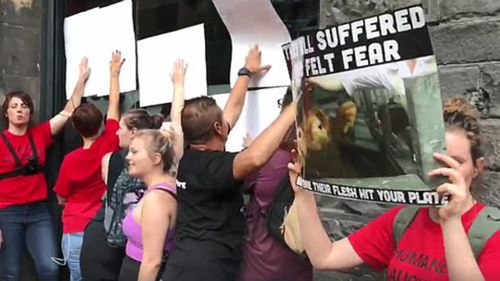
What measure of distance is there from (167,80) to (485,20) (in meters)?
2.21

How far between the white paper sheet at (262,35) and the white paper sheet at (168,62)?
0.46m

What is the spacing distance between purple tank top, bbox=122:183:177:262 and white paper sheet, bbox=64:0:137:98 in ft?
4.45

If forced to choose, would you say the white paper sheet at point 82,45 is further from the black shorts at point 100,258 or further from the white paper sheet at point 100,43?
the black shorts at point 100,258

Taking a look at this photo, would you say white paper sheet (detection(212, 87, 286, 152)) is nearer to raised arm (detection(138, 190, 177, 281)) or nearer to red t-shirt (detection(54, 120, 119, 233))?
raised arm (detection(138, 190, 177, 281))

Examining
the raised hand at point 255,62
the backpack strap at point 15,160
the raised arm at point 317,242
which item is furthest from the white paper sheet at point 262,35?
the backpack strap at point 15,160

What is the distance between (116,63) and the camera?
17.6 feet

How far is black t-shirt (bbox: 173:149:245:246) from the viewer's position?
3.57 meters

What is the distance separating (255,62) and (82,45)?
2024 mm

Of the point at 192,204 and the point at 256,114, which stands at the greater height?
the point at 256,114

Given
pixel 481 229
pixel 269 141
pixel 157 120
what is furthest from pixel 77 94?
pixel 481 229

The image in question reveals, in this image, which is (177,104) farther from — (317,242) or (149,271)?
(317,242)

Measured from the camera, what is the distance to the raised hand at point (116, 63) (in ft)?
17.5

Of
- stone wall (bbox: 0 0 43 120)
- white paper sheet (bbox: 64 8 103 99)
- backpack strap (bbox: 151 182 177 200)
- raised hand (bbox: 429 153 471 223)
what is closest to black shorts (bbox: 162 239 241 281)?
backpack strap (bbox: 151 182 177 200)

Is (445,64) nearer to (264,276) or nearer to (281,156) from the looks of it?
(281,156)
